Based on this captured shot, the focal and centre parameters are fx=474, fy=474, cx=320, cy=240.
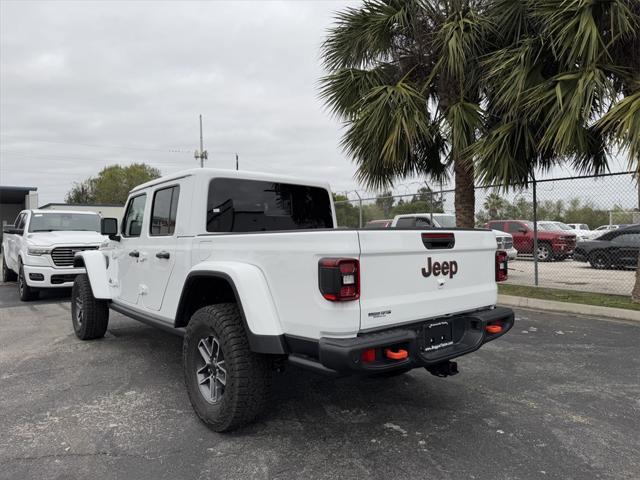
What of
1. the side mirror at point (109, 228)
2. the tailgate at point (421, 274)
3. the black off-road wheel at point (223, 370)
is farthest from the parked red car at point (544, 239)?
the black off-road wheel at point (223, 370)

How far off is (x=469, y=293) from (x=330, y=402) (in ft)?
4.66

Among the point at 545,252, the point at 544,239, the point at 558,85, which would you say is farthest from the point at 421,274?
the point at 545,252

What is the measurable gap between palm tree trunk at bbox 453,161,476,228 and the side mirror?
668cm

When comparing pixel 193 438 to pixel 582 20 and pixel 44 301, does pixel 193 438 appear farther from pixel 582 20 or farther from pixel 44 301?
pixel 44 301

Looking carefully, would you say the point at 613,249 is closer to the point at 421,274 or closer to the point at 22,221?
the point at 421,274

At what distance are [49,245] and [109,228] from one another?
4723mm

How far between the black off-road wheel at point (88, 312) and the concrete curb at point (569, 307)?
254 inches

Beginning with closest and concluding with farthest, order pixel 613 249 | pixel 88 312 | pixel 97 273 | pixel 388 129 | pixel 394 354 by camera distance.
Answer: pixel 394 354, pixel 97 273, pixel 88 312, pixel 388 129, pixel 613 249

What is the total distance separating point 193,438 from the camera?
3.22 m

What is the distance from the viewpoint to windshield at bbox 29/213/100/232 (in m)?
10.2

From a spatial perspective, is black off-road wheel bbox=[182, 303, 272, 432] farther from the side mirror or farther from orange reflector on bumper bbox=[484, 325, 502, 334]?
the side mirror

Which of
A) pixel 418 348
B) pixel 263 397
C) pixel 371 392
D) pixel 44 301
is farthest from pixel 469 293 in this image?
pixel 44 301

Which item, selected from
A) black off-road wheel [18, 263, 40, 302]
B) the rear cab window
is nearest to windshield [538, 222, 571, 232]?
the rear cab window

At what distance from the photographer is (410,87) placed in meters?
8.77
